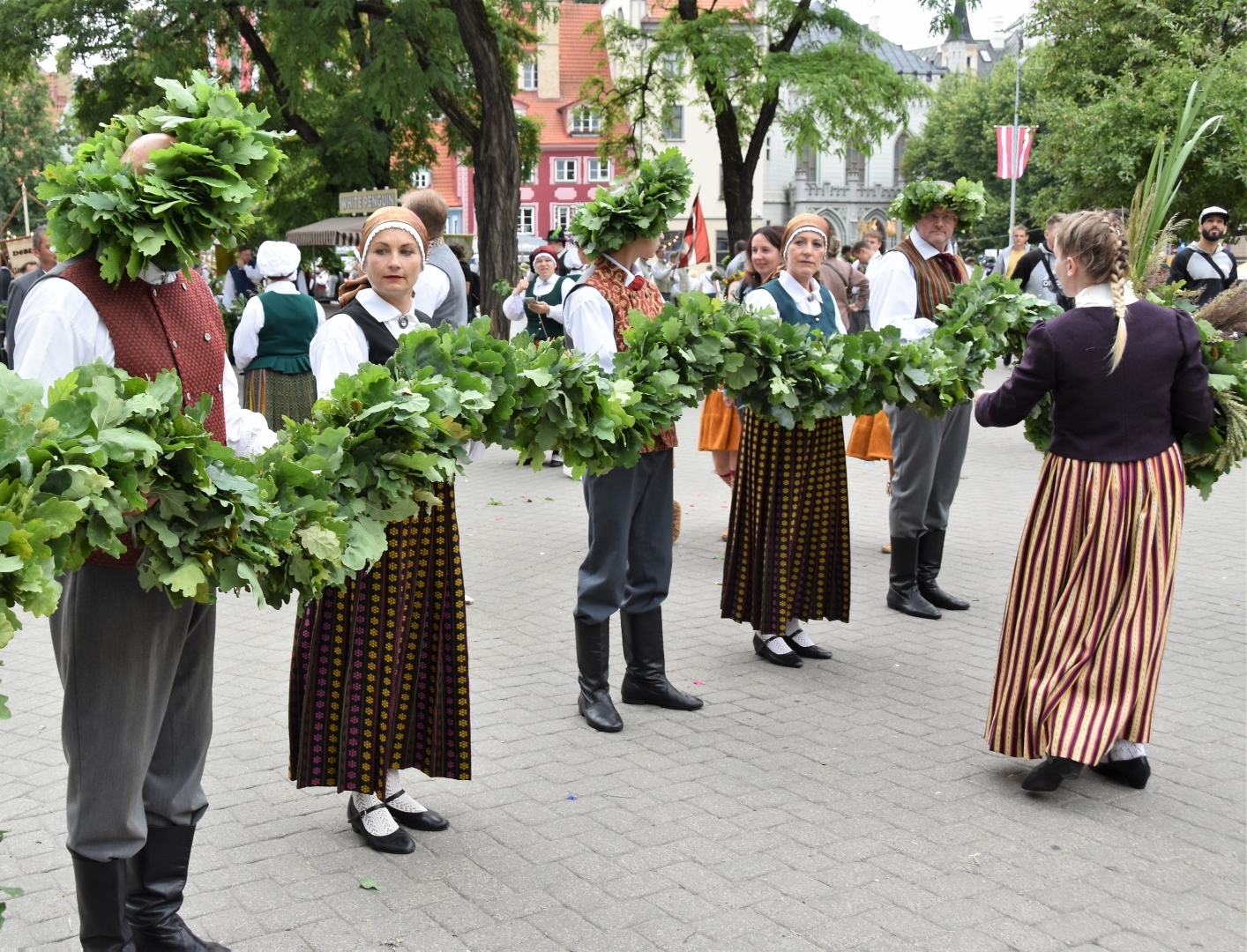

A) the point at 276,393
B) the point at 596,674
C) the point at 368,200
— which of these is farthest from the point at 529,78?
the point at 596,674

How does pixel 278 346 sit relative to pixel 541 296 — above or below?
below

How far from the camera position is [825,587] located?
6098mm

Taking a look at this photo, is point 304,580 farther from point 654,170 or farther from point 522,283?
point 522,283

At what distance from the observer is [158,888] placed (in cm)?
330

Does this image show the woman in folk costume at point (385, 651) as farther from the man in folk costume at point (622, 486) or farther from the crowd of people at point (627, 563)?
the man in folk costume at point (622, 486)

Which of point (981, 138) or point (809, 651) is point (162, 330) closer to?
point (809, 651)

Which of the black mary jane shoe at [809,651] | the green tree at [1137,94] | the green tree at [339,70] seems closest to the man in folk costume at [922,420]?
the black mary jane shoe at [809,651]

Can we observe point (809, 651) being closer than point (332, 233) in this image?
Yes

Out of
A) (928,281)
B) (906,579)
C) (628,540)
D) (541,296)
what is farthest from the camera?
(541,296)

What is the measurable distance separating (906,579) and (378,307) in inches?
153

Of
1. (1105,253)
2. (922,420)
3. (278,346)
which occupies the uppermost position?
(1105,253)

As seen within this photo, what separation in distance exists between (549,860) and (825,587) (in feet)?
8.13

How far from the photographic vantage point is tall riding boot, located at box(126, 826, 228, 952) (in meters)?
3.29

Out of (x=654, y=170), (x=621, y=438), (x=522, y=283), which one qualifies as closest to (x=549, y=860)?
(x=621, y=438)
